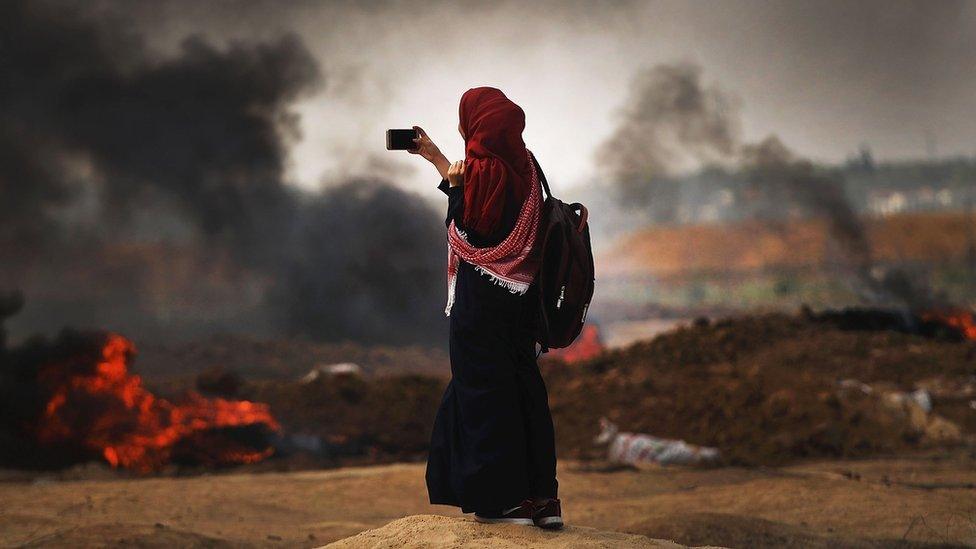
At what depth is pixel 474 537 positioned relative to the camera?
4.29 metres

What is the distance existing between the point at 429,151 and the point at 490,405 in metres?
1.15

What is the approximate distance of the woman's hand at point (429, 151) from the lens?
458 cm

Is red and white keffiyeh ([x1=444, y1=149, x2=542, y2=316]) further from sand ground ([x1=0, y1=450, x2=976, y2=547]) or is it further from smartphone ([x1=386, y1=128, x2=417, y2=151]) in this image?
sand ground ([x1=0, y1=450, x2=976, y2=547])

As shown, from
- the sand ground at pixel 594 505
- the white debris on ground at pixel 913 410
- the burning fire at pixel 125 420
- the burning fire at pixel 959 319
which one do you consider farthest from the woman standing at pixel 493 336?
the burning fire at pixel 959 319

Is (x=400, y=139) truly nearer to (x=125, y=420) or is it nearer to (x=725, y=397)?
(x=125, y=420)

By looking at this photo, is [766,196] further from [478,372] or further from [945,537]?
[478,372]

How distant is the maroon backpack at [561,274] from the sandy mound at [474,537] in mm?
825

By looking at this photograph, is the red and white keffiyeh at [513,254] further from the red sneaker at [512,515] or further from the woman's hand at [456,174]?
the red sneaker at [512,515]

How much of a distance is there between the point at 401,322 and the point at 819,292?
317 inches

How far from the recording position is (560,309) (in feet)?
14.9

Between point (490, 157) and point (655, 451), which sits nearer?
point (490, 157)

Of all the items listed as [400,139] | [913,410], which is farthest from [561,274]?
[913,410]

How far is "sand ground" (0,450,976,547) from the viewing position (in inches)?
265

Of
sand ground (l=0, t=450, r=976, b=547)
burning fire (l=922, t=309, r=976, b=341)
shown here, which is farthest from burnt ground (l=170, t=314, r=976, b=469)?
burning fire (l=922, t=309, r=976, b=341)
